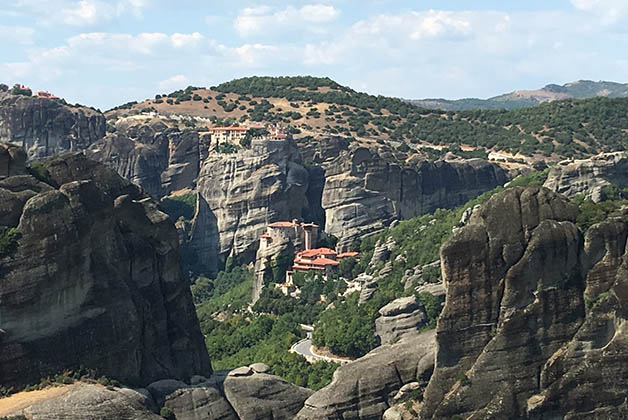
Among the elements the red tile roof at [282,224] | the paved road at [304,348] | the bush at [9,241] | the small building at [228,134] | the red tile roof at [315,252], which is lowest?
the paved road at [304,348]

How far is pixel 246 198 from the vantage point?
150750mm

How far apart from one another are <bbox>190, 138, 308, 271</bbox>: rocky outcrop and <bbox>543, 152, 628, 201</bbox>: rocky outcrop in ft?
141

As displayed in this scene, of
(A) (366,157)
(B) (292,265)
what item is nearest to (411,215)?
(A) (366,157)

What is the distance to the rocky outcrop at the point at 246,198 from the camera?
490 ft

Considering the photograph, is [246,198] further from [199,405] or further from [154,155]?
[199,405]

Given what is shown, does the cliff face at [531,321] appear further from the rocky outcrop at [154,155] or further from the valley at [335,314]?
the rocky outcrop at [154,155]

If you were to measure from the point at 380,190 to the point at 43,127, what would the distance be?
187ft

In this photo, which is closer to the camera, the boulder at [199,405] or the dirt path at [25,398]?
the dirt path at [25,398]

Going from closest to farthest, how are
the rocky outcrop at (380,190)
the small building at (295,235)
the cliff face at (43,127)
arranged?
the small building at (295,235)
the rocky outcrop at (380,190)
the cliff face at (43,127)

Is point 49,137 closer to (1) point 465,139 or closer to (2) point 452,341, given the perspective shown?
(1) point 465,139

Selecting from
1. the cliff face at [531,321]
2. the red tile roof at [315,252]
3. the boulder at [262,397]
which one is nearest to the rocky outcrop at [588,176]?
the red tile roof at [315,252]

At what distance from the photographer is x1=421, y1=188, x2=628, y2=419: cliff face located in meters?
58.0

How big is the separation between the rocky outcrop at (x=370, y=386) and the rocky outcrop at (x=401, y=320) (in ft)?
73.3

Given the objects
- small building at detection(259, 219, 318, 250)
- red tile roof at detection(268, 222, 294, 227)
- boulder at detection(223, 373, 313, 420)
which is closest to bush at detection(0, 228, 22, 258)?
boulder at detection(223, 373, 313, 420)
